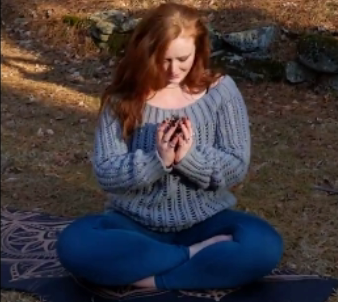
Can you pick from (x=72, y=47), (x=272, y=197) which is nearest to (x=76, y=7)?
(x=72, y=47)

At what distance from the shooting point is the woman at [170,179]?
2188 mm

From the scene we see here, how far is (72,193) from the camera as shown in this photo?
296 centimetres

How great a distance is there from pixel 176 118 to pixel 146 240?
326 millimetres

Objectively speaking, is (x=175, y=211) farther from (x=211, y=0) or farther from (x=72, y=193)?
(x=211, y=0)

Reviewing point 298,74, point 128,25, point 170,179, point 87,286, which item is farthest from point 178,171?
point 298,74

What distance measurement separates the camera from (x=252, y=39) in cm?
413

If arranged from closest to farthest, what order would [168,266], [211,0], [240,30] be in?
1. [168,266]
2. [211,0]
3. [240,30]

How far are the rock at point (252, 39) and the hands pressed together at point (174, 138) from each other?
82.6 inches

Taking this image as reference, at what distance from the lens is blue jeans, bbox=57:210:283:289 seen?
7.23 feet

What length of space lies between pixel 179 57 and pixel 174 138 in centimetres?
23

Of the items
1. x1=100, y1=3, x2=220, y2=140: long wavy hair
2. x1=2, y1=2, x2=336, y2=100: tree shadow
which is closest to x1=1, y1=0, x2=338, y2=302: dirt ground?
x1=2, y1=2, x2=336, y2=100: tree shadow

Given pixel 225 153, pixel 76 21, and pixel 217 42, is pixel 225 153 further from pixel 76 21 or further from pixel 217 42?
pixel 217 42

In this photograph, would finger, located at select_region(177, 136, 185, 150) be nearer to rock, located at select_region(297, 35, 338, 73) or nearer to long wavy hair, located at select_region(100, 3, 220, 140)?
long wavy hair, located at select_region(100, 3, 220, 140)

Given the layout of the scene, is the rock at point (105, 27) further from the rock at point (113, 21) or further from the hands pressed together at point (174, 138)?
the hands pressed together at point (174, 138)
